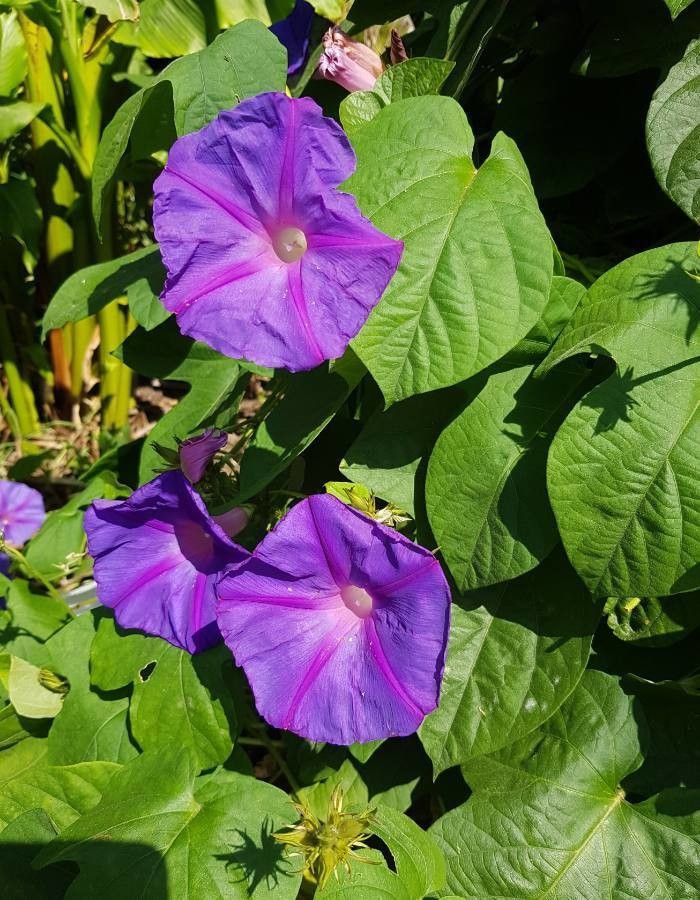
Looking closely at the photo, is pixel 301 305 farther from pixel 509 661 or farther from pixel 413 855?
pixel 413 855

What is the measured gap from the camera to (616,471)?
1070mm

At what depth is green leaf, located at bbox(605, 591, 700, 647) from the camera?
1.24 meters

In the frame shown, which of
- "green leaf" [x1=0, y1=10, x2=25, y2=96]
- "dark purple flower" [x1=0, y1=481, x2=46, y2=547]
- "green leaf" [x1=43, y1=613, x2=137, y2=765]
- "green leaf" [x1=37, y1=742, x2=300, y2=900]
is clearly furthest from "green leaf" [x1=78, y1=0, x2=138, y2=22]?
A: "green leaf" [x1=37, y1=742, x2=300, y2=900]

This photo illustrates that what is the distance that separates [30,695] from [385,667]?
2.87ft

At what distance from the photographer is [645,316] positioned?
1.08 metres

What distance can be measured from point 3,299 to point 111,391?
54 centimetres

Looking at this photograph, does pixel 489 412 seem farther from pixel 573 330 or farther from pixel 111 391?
pixel 111 391

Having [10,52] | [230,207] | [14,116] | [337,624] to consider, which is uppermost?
[230,207]

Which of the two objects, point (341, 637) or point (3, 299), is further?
point (3, 299)

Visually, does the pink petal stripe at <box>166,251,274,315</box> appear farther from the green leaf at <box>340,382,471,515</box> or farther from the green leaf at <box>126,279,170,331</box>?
the green leaf at <box>126,279,170,331</box>

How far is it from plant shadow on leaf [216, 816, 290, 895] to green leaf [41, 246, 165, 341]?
0.98m

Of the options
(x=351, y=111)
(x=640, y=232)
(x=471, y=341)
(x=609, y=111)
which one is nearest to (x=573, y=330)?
(x=471, y=341)

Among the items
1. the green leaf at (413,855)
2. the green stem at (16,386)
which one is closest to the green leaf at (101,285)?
the green leaf at (413,855)

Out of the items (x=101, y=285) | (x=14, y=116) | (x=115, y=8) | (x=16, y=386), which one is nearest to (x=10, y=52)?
(x=14, y=116)
